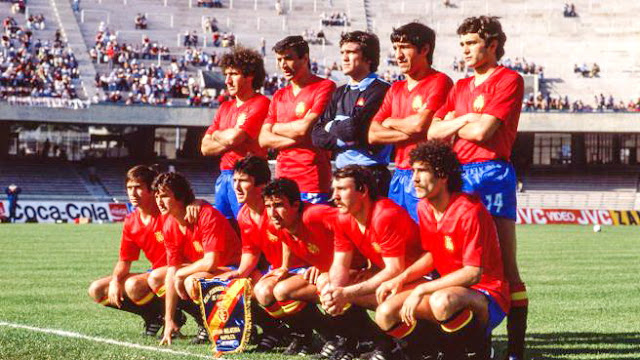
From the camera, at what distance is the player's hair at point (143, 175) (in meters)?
9.05

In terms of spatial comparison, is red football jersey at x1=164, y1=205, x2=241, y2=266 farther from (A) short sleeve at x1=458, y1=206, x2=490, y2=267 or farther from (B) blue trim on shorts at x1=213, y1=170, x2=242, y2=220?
(A) short sleeve at x1=458, y1=206, x2=490, y2=267

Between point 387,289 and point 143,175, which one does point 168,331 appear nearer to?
point 143,175

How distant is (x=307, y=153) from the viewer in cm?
879

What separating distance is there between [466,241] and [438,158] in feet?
1.87

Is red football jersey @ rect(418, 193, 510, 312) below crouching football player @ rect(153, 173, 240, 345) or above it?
above

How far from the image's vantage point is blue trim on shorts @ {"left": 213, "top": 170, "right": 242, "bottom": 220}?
30.9 feet

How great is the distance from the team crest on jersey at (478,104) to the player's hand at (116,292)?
373cm

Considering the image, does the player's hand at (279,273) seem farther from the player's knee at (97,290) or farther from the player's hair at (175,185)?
the player's knee at (97,290)

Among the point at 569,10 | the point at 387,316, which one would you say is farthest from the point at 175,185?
the point at 569,10

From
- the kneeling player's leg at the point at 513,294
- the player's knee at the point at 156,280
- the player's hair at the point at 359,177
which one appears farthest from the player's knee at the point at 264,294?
the kneeling player's leg at the point at 513,294

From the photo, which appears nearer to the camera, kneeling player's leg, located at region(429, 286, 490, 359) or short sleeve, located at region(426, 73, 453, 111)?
kneeling player's leg, located at region(429, 286, 490, 359)

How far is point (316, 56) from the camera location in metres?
55.4

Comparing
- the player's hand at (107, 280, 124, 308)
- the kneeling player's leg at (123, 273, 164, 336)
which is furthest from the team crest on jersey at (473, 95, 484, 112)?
the player's hand at (107, 280, 124, 308)

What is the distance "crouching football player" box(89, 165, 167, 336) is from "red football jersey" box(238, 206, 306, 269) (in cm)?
105
